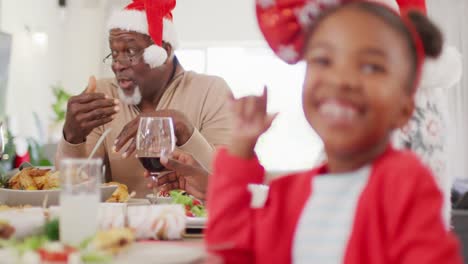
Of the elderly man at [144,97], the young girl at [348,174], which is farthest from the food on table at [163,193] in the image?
the young girl at [348,174]

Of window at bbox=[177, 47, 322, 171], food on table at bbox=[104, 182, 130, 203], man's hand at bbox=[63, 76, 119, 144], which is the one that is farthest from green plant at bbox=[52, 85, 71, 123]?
food on table at bbox=[104, 182, 130, 203]

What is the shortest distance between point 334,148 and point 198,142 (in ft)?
4.88

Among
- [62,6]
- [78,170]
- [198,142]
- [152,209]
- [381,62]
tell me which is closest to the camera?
[381,62]

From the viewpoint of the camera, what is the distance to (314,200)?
2.94 ft

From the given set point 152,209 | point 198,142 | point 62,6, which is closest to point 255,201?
point 152,209

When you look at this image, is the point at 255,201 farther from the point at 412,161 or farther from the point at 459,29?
the point at 459,29

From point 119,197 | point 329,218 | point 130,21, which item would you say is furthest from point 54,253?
point 130,21

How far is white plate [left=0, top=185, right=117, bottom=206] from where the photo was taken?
1.61 metres

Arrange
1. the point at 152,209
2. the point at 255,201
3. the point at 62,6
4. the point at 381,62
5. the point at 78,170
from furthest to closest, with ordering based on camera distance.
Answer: the point at 62,6 < the point at 255,201 < the point at 152,209 < the point at 78,170 < the point at 381,62

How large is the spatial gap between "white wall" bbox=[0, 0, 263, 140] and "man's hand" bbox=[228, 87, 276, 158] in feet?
18.7

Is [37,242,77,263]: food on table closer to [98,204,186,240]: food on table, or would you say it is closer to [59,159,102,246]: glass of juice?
[59,159,102,246]: glass of juice

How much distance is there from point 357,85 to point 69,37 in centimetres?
738

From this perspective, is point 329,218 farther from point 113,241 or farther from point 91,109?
point 91,109

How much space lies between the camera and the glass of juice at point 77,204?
1.03 m
